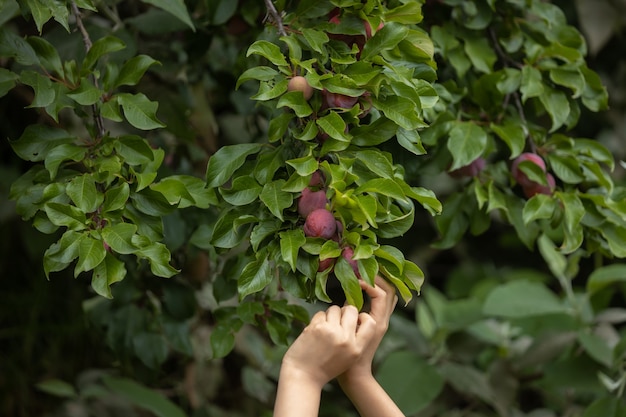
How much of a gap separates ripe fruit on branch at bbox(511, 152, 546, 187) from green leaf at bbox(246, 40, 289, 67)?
35 centimetres

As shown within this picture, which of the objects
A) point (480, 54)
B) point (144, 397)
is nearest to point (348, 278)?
point (480, 54)

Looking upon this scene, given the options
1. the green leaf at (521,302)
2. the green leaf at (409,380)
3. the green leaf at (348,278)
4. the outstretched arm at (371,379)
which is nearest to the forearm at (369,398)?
the outstretched arm at (371,379)

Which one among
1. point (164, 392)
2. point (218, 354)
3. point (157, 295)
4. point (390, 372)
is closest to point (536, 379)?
point (390, 372)

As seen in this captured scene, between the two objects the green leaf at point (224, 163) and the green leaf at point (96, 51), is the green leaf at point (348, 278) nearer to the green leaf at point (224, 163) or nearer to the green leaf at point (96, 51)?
the green leaf at point (224, 163)

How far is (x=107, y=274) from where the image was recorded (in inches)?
31.7

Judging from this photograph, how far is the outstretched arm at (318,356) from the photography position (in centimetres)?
79

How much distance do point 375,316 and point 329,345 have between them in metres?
0.07

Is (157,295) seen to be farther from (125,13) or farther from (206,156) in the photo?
(125,13)

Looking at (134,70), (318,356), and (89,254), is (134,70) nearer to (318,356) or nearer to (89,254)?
(89,254)

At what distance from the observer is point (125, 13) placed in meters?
1.41

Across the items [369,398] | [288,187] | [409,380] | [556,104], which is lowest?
[409,380]

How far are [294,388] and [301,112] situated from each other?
25 centimetres

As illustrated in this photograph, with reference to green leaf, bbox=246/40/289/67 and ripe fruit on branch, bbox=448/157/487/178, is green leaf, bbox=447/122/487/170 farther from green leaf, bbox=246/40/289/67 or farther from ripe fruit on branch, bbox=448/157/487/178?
green leaf, bbox=246/40/289/67

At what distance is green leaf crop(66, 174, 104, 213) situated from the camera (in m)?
0.81
